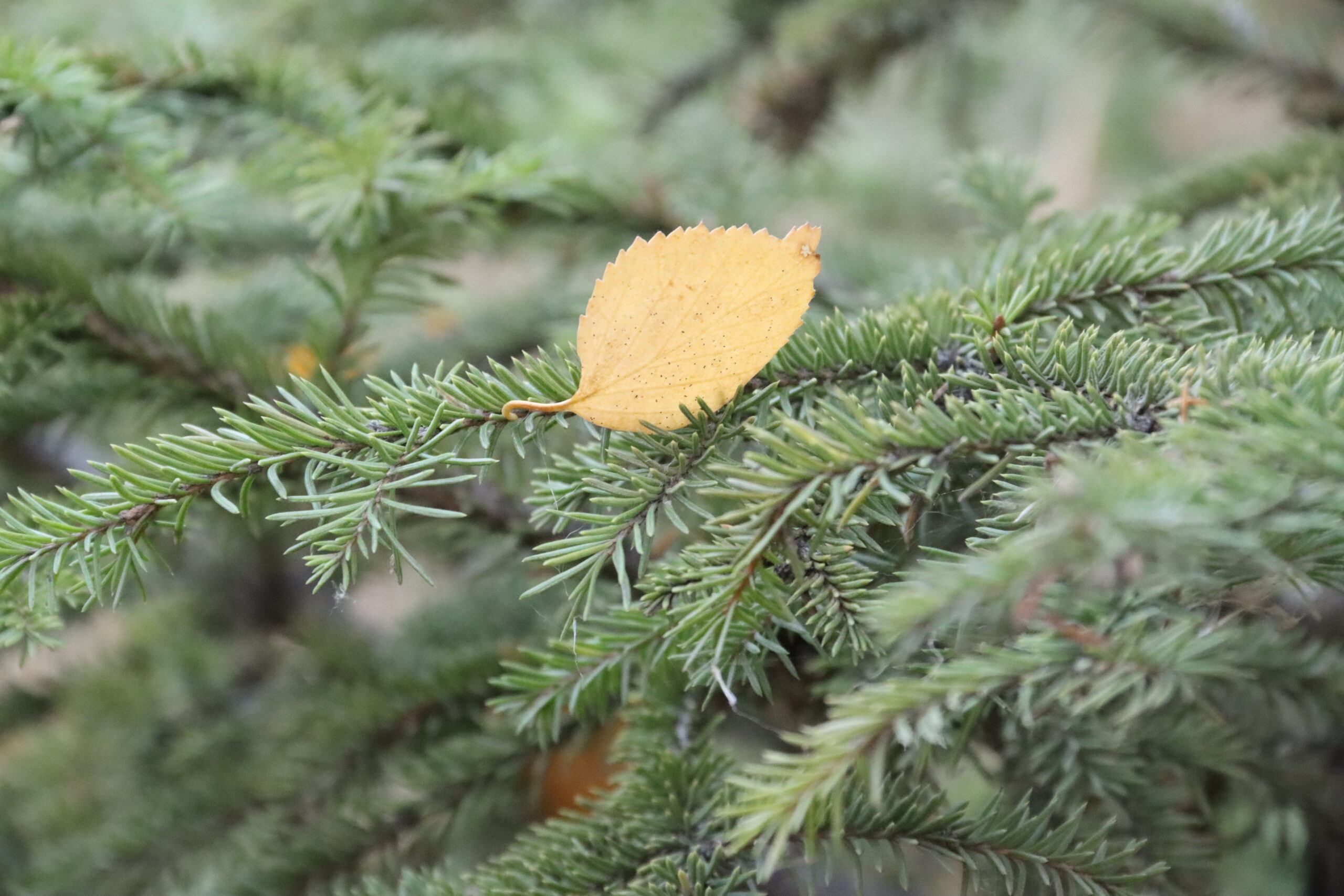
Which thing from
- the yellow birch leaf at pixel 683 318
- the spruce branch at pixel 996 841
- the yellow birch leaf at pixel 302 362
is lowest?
the yellow birch leaf at pixel 302 362

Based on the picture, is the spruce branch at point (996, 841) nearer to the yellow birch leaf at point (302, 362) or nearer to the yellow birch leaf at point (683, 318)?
the yellow birch leaf at point (683, 318)

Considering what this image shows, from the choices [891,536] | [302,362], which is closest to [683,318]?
[891,536]

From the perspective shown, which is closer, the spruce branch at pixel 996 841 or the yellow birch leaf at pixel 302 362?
the spruce branch at pixel 996 841

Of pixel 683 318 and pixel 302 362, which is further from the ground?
pixel 683 318

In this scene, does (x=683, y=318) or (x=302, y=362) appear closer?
(x=683, y=318)

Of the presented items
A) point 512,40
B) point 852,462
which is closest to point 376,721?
point 852,462

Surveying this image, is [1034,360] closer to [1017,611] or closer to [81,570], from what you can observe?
[1017,611]

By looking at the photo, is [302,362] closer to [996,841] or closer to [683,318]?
[683,318]

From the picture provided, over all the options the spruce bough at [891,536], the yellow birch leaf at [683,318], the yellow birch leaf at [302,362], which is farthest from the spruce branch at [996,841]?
the yellow birch leaf at [302,362]
